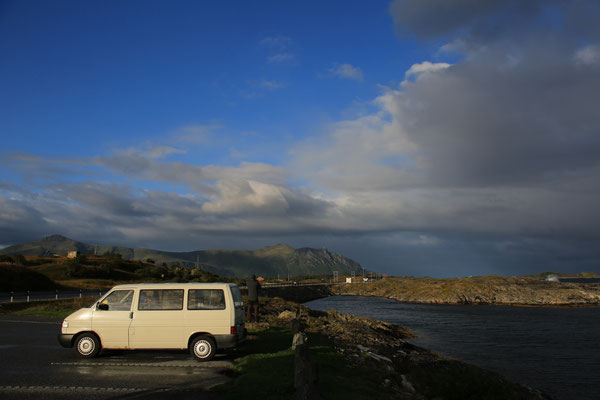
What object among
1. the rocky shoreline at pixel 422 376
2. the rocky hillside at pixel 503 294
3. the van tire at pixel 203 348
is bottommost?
the rocky hillside at pixel 503 294

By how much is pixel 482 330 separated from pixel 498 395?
28.8 m

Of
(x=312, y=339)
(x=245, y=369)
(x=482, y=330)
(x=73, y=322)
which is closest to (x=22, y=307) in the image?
(x=73, y=322)

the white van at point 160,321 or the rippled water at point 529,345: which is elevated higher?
the white van at point 160,321

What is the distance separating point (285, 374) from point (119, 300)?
6696 mm

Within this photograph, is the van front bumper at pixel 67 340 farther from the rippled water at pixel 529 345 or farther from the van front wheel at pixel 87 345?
the rippled water at pixel 529 345

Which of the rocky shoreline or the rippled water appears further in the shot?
the rippled water

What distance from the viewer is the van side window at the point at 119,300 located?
14030 millimetres

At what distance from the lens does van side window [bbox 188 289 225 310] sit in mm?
13867

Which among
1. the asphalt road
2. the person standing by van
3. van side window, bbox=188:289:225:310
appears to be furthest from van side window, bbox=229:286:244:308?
the person standing by van

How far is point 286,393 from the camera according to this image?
9.85 meters

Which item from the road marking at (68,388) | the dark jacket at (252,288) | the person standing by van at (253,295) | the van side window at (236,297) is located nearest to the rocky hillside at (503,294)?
the person standing by van at (253,295)

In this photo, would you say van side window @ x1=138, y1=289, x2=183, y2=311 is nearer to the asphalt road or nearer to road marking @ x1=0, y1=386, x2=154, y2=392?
the asphalt road

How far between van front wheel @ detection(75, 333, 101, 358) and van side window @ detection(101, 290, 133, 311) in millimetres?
1248

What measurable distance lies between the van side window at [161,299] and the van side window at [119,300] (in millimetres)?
441
